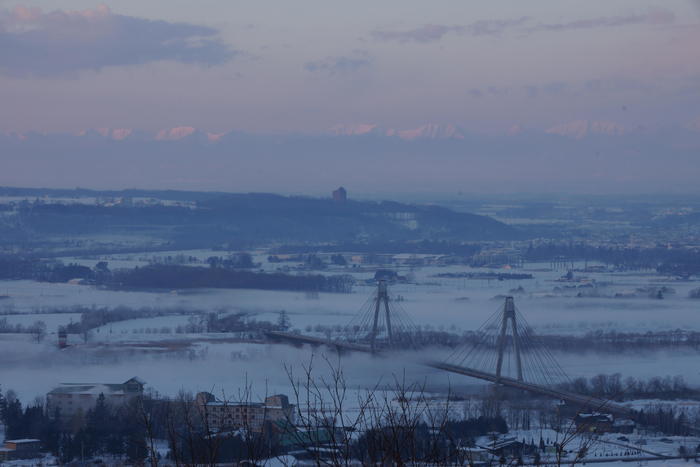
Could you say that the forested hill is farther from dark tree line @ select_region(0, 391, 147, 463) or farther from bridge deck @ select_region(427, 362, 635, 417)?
dark tree line @ select_region(0, 391, 147, 463)

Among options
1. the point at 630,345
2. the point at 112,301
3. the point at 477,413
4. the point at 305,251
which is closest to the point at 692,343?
the point at 630,345

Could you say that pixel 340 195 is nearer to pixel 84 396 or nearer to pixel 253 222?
pixel 253 222

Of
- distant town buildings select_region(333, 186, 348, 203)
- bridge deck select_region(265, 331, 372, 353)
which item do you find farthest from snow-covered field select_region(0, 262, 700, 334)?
distant town buildings select_region(333, 186, 348, 203)

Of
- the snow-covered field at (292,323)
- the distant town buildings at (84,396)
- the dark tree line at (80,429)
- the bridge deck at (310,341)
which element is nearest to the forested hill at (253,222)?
the snow-covered field at (292,323)

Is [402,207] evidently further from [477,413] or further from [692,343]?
[477,413]

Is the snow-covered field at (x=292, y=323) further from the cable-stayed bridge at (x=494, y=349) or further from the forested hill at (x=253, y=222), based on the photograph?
the forested hill at (x=253, y=222)
